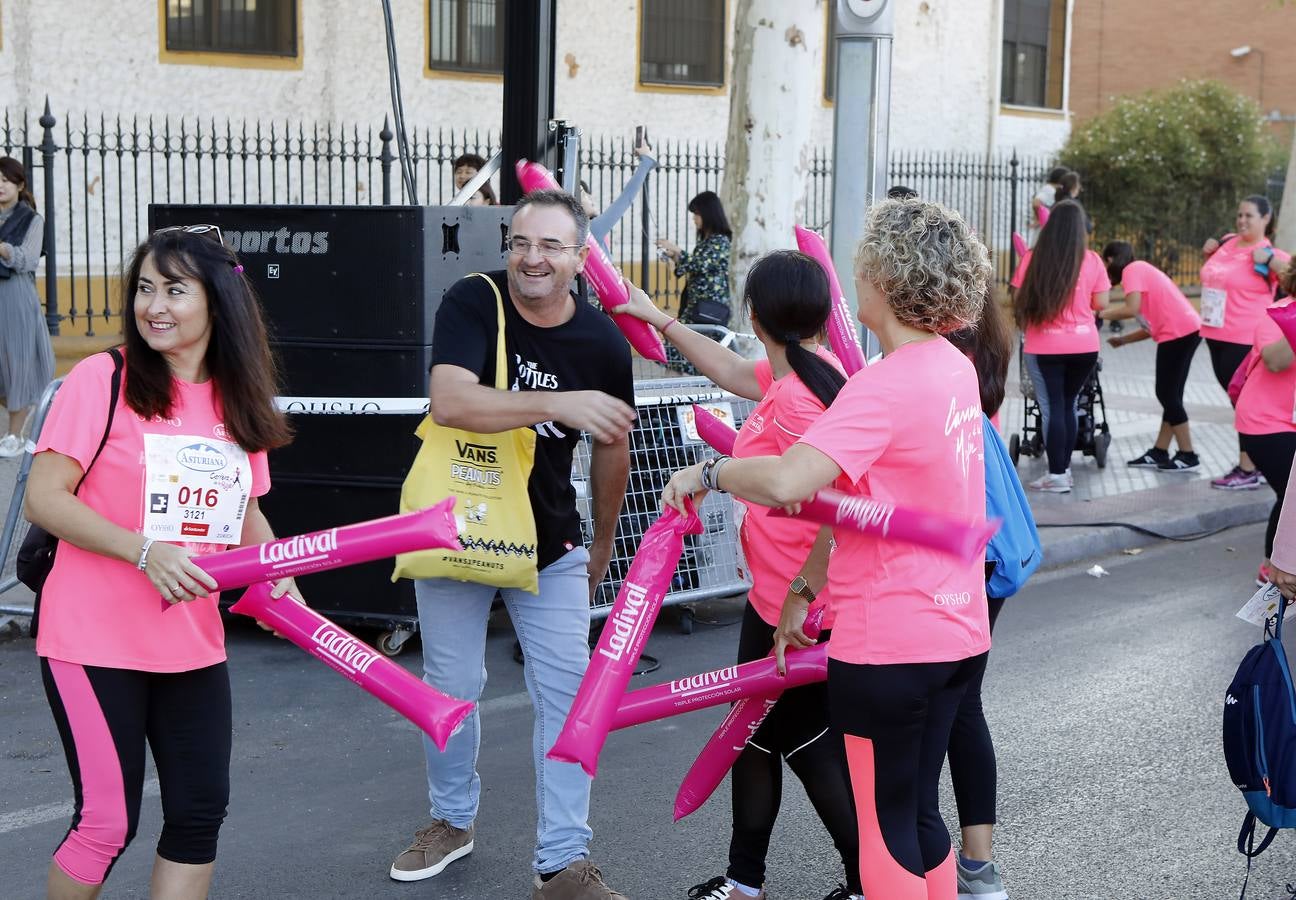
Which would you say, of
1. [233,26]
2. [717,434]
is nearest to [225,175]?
[233,26]

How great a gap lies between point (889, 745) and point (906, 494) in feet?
1.73

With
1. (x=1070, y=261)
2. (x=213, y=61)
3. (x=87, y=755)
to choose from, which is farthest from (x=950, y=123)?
(x=87, y=755)

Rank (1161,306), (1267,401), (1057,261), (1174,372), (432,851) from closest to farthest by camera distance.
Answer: (432,851)
(1267,401)
(1057,261)
(1161,306)
(1174,372)

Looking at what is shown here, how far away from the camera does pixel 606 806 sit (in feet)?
16.1

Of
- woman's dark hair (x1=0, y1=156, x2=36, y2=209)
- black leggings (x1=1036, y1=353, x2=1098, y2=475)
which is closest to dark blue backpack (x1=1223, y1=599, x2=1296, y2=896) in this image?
black leggings (x1=1036, y1=353, x2=1098, y2=475)

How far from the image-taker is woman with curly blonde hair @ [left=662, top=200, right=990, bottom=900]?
10.1 ft

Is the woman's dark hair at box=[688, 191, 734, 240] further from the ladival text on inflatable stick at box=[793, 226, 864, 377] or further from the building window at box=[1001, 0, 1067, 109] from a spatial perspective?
the building window at box=[1001, 0, 1067, 109]

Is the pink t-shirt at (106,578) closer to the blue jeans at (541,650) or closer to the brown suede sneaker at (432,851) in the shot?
the blue jeans at (541,650)

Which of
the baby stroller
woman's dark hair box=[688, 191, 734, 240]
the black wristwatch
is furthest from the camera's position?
the baby stroller

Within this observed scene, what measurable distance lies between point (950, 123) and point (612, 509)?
2008 cm

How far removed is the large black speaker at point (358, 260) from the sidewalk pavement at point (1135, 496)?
4.18m

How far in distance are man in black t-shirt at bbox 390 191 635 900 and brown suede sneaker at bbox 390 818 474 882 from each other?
0.71 ft

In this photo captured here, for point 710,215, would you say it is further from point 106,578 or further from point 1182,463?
point 106,578

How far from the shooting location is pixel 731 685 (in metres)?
3.72
